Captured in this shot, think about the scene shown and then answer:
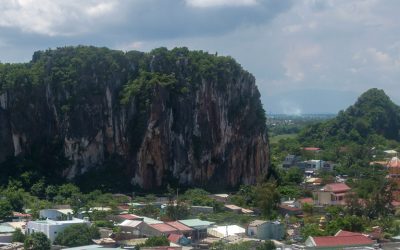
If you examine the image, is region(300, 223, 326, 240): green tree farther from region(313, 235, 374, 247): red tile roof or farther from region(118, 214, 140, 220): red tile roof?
region(118, 214, 140, 220): red tile roof

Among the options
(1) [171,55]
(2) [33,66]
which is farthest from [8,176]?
(1) [171,55]

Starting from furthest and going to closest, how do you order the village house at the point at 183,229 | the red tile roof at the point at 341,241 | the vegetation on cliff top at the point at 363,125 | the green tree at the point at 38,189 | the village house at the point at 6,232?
the vegetation on cliff top at the point at 363,125 → the green tree at the point at 38,189 → the village house at the point at 183,229 → the village house at the point at 6,232 → the red tile roof at the point at 341,241

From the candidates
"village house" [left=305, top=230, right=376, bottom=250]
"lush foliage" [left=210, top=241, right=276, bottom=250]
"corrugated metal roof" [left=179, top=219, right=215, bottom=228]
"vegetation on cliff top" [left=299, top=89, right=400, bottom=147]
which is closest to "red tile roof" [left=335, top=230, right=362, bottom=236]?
"village house" [left=305, top=230, right=376, bottom=250]

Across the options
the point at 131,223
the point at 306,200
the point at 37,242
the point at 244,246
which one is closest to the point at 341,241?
the point at 244,246

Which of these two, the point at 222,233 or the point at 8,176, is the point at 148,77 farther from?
the point at 222,233

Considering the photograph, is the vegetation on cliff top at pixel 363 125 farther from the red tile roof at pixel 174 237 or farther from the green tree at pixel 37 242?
the green tree at pixel 37 242

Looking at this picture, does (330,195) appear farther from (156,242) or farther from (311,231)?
(156,242)

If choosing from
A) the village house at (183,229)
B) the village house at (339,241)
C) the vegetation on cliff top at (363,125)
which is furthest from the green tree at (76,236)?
the vegetation on cliff top at (363,125)
